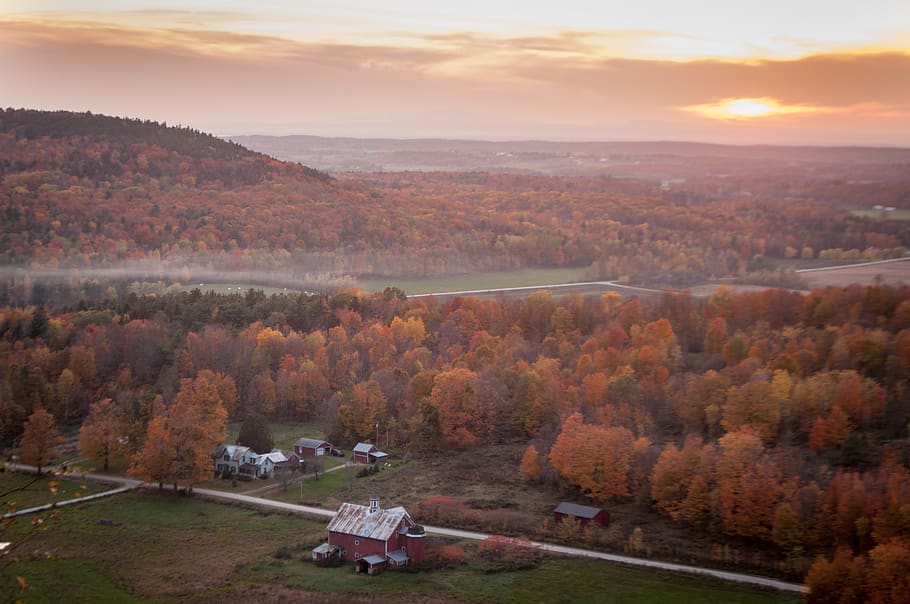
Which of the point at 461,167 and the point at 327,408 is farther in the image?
the point at 461,167

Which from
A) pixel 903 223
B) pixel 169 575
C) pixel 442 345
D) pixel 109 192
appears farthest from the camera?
pixel 109 192

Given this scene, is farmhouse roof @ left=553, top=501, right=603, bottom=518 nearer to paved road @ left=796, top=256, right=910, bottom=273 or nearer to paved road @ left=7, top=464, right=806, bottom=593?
paved road @ left=7, top=464, right=806, bottom=593

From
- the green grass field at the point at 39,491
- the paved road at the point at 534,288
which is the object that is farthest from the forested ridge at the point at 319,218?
the green grass field at the point at 39,491

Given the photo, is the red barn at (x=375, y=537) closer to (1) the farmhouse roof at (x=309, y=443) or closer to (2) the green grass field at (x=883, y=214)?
(1) the farmhouse roof at (x=309, y=443)

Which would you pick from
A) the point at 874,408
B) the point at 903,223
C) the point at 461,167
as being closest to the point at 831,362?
the point at 874,408

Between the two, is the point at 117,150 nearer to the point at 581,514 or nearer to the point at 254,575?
the point at 254,575

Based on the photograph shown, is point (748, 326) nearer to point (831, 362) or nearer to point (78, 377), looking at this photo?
point (831, 362)

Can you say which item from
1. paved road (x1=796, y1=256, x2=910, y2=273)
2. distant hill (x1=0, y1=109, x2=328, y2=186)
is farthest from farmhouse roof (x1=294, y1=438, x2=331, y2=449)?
distant hill (x1=0, y1=109, x2=328, y2=186)
